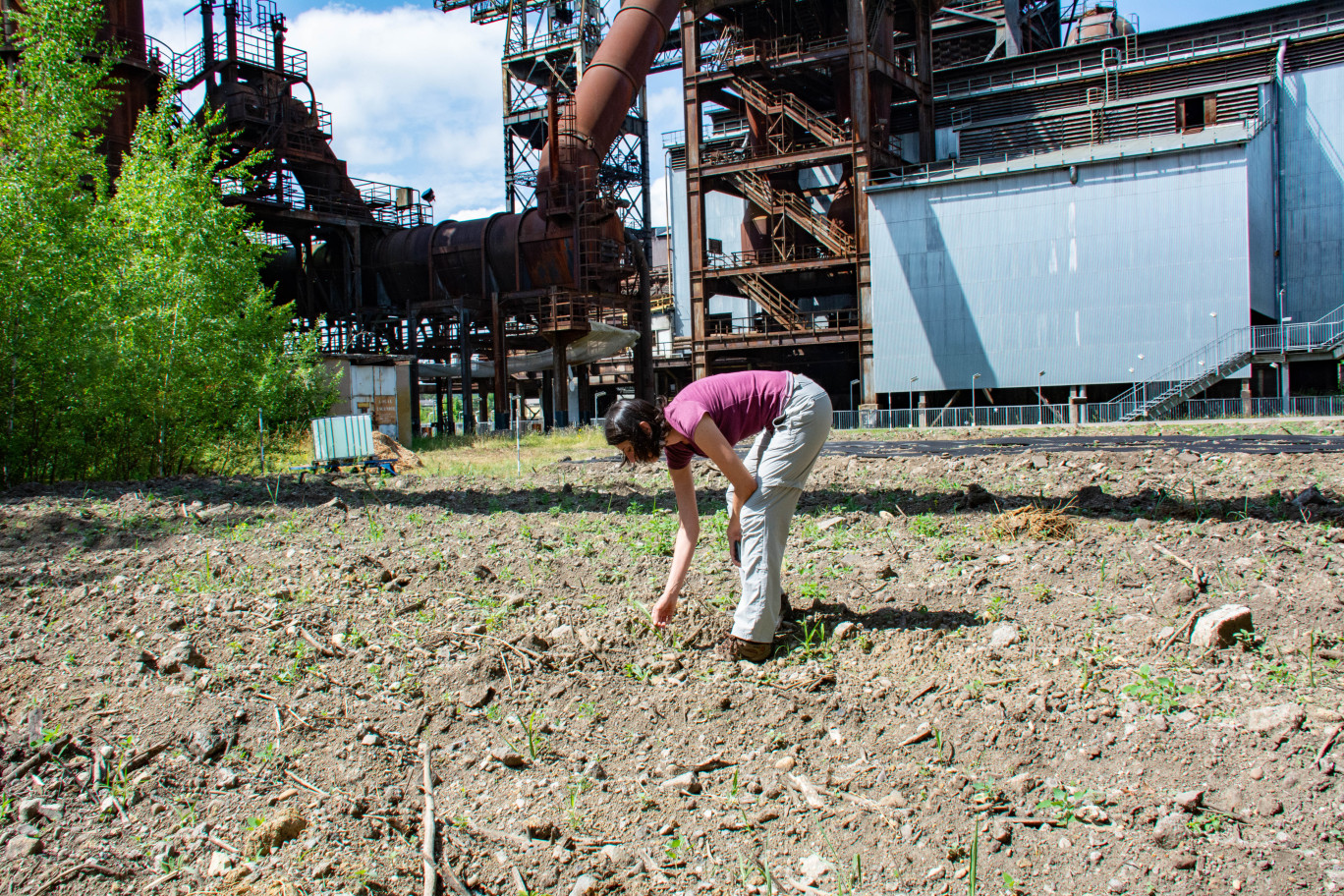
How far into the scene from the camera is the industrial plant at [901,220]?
23.0 metres

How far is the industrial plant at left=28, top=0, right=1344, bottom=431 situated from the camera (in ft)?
75.4

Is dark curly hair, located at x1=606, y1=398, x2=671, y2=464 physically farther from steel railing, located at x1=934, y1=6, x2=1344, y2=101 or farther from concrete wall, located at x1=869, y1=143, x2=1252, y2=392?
steel railing, located at x1=934, y1=6, x2=1344, y2=101

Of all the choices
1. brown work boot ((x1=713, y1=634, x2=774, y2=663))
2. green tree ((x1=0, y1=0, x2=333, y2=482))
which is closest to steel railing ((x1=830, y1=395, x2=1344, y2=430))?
green tree ((x1=0, y1=0, x2=333, y2=482))

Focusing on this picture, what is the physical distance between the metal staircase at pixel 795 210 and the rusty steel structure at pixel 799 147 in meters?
0.04

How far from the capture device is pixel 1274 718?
2.97 m

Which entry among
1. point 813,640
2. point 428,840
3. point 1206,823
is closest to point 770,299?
point 813,640

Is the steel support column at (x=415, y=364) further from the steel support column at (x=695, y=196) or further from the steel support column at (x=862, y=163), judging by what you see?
the steel support column at (x=862, y=163)

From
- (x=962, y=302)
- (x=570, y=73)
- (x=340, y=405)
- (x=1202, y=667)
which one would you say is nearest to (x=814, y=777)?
(x=1202, y=667)

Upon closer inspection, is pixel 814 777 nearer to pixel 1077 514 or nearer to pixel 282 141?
pixel 1077 514

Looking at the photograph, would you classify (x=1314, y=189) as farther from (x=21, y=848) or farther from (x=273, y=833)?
(x=21, y=848)

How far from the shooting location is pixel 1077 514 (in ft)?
20.2

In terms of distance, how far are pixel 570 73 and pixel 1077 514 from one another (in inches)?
A: 1469

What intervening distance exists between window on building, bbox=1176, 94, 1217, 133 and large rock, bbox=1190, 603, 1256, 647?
28.4 m

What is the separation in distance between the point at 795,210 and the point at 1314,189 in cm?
1534
